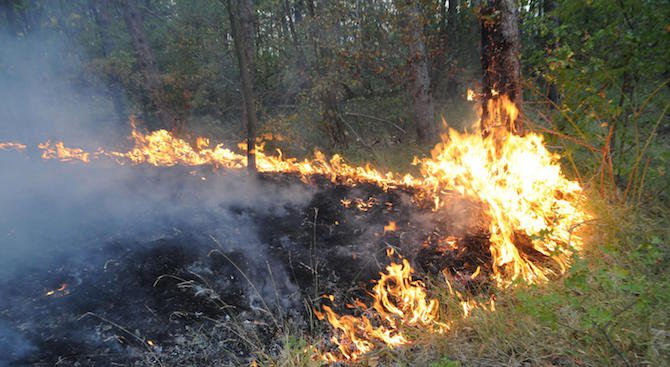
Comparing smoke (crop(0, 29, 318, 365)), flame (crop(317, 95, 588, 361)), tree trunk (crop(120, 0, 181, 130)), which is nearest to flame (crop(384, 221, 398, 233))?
flame (crop(317, 95, 588, 361))

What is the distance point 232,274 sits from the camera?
4.18m

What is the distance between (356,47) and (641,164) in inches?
238

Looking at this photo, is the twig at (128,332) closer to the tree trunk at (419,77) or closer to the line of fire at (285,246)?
the line of fire at (285,246)

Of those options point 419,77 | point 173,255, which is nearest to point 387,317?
point 173,255

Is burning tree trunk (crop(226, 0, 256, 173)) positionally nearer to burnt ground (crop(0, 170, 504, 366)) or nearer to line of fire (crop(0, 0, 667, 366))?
line of fire (crop(0, 0, 667, 366))

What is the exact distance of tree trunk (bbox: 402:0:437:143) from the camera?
8070 millimetres

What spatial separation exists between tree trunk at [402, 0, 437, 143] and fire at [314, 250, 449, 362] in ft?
19.4

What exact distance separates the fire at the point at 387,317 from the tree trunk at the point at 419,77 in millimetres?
5905

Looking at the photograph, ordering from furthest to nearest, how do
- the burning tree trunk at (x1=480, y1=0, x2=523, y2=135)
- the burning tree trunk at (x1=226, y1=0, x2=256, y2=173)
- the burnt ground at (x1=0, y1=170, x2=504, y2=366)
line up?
the burning tree trunk at (x1=226, y1=0, x2=256, y2=173) → the burning tree trunk at (x1=480, y1=0, x2=523, y2=135) → the burnt ground at (x1=0, y1=170, x2=504, y2=366)

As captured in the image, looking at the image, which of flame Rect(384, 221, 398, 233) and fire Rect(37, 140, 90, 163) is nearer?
flame Rect(384, 221, 398, 233)

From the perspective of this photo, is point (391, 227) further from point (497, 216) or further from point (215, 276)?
point (215, 276)

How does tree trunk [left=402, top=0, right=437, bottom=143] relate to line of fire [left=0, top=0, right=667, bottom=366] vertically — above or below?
above

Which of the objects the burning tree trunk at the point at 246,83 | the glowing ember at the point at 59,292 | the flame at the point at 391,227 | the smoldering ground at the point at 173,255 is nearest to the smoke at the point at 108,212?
the smoldering ground at the point at 173,255

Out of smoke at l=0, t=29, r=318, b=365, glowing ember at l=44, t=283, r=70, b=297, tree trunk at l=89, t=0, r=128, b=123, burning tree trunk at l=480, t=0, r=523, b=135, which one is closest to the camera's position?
glowing ember at l=44, t=283, r=70, b=297
